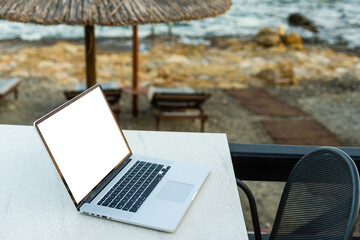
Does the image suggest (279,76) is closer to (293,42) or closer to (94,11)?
(293,42)

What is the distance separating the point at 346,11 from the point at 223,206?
68.3 ft

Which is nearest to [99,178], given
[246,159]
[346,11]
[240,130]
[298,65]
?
[246,159]

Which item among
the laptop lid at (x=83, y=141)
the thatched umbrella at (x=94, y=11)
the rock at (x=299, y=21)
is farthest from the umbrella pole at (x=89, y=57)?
the rock at (x=299, y=21)

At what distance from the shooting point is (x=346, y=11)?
19.8 metres

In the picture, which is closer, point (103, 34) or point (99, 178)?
point (99, 178)

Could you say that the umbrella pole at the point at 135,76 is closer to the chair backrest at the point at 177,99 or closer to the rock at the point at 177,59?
the chair backrest at the point at 177,99

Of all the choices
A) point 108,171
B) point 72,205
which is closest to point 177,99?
point 108,171

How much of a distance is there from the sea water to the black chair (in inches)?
326

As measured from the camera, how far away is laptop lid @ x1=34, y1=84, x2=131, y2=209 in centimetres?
109

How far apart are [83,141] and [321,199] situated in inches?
26.4

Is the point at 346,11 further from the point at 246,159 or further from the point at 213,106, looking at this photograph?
the point at 246,159

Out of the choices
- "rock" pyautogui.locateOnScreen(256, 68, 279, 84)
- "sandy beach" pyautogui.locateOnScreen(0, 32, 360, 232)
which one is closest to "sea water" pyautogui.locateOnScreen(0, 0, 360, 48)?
"sandy beach" pyautogui.locateOnScreen(0, 32, 360, 232)

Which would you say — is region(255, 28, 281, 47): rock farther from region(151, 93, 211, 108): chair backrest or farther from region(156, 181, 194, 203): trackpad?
region(156, 181, 194, 203): trackpad

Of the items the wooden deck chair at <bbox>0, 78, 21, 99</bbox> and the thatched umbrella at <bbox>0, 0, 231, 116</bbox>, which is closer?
the thatched umbrella at <bbox>0, 0, 231, 116</bbox>
